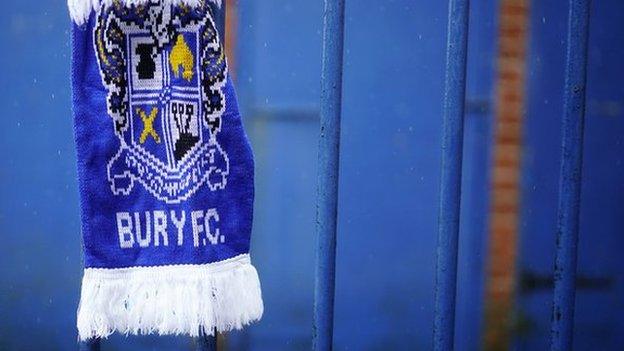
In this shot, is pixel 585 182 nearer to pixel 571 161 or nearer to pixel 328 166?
pixel 571 161

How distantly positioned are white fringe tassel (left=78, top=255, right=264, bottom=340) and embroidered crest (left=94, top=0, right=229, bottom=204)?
4.5 inches

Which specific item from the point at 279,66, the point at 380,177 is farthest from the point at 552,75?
the point at 279,66

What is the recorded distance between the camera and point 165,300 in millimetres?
989

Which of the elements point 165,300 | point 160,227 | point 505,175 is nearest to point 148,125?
point 160,227

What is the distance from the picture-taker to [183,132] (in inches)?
39.4

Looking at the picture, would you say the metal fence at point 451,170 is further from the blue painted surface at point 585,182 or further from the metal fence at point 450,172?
the blue painted surface at point 585,182

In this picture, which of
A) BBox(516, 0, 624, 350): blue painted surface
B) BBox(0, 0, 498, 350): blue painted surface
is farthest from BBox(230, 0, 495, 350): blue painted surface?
BBox(516, 0, 624, 350): blue painted surface

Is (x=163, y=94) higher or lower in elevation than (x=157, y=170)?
higher

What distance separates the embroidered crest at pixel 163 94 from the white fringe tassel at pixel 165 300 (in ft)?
0.38

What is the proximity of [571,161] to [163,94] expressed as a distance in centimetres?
59

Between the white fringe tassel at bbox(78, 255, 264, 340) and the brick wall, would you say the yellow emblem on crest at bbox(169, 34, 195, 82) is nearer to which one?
the white fringe tassel at bbox(78, 255, 264, 340)

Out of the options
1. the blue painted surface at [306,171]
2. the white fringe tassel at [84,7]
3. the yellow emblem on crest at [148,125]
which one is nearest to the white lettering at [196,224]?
the yellow emblem on crest at [148,125]

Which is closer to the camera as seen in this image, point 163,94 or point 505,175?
point 163,94

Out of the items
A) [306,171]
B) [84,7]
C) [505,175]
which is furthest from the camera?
[505,175]
